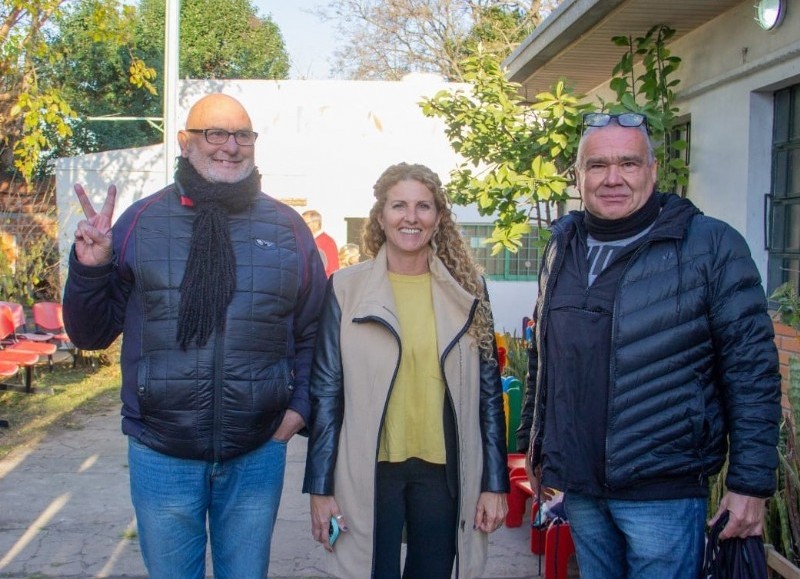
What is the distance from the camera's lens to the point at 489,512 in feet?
9.96

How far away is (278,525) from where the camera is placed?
17.6 ft

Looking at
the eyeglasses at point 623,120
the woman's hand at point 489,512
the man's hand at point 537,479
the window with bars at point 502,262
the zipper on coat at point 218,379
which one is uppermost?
the eyeglasses at point 623,120

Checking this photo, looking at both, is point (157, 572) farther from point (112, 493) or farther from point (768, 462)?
point (112, 493)

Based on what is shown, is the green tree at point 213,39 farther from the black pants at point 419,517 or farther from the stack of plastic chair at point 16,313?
the black pants at point 419,517

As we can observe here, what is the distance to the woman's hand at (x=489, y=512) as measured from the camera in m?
3.04

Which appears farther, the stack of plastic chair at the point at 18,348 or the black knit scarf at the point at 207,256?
the stack of plastic chair at the point at 18,348

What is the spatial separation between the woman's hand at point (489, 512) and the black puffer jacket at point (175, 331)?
80 cm

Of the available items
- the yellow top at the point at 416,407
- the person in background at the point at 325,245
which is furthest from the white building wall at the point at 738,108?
the person in background at the point at 325,245

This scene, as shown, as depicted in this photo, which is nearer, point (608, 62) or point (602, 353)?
point (602, 353)

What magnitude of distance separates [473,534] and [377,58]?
25795 millimetres

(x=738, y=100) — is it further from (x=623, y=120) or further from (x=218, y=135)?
(x=218, y=135)

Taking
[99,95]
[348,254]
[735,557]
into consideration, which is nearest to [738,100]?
[735,557]

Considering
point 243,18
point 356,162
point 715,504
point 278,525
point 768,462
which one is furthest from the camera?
point 243,18

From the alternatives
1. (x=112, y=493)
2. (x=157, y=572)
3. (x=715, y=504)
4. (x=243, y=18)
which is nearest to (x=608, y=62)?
(x=715, y=504)
